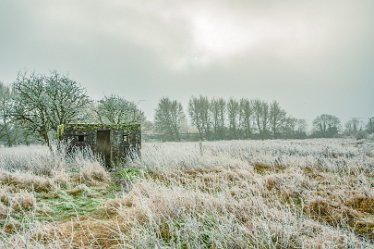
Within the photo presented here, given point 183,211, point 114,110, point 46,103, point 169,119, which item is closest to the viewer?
point 183,211

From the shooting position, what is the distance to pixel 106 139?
Answer: 10.7 meters

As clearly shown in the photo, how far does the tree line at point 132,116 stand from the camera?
13906 millimetres

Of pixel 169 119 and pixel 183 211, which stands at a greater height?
pixel 169 119

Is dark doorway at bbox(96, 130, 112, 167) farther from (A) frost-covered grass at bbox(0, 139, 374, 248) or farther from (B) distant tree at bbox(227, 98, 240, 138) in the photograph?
(B) distant tree at bbox(227, 98, 240, 138)

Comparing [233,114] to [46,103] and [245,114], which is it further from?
[46,103]

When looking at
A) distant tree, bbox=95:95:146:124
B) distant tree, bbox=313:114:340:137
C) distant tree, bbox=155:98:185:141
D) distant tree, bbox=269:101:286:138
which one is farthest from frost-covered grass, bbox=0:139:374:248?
distant tree, bbox=313:114:340:137

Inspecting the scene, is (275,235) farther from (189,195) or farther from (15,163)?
(15,163)

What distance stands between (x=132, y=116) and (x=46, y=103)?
12.8m

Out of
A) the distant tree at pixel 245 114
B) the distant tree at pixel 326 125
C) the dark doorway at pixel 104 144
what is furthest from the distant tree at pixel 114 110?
the distant tree at pixel 326 125

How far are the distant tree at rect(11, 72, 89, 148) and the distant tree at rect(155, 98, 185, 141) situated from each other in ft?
90.4

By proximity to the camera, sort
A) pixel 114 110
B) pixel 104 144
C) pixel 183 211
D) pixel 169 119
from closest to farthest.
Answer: pixel 183 211 < pixel 104 144 < pixel 114 110 < pixel 169 119

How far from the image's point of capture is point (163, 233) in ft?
10.3

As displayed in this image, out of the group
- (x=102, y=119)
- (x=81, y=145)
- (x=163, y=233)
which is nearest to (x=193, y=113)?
(x=102, y=119)

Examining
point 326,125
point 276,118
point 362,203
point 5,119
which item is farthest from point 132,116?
point 326,125
